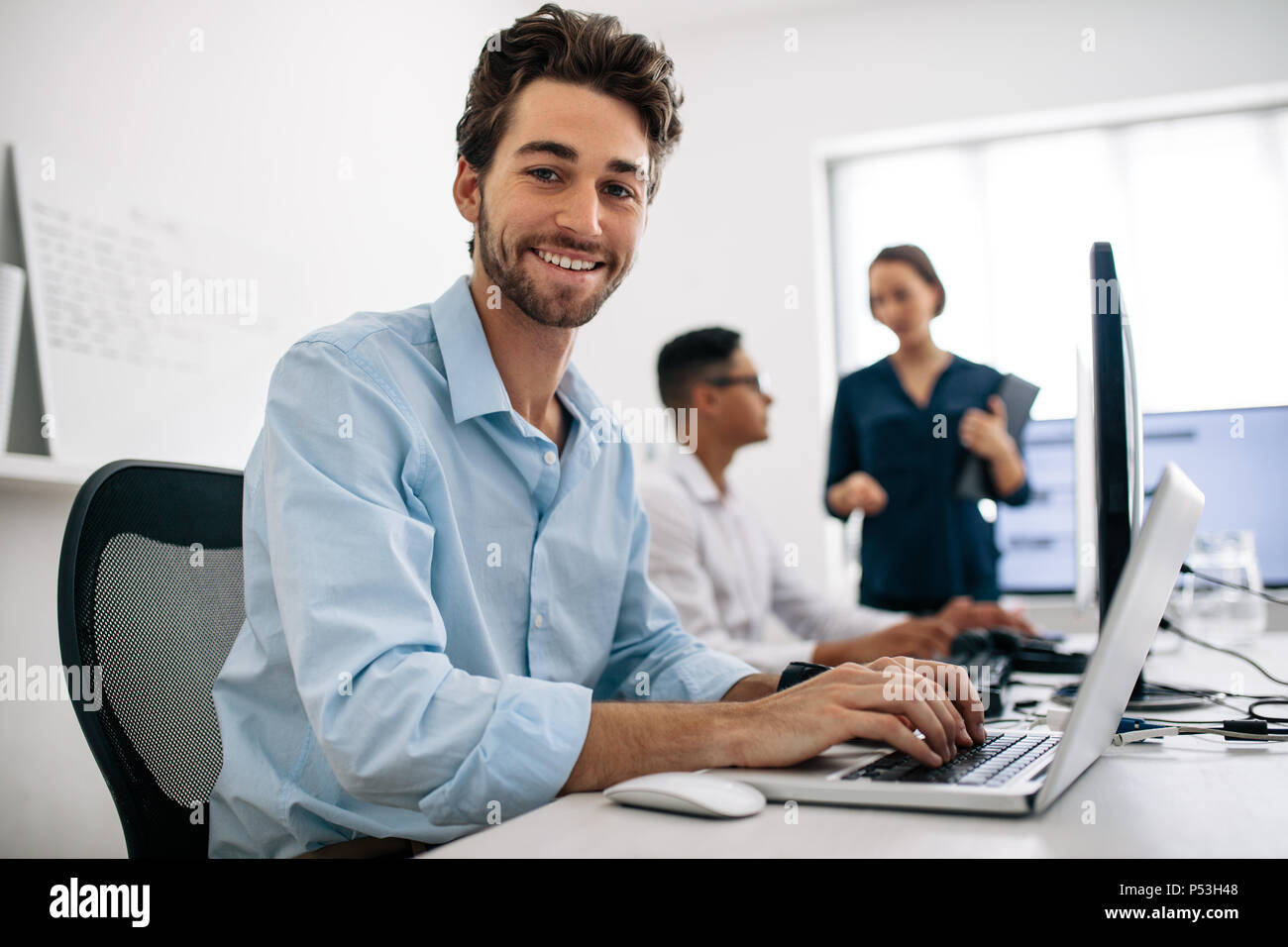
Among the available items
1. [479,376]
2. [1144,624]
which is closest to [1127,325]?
[1144,624]

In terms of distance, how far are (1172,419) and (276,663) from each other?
5.97 ft

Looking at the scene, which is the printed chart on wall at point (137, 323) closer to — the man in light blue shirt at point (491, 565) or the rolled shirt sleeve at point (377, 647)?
the man in light blue shirt at point (491, 565)

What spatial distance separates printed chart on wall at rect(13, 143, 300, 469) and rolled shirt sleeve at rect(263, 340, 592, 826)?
1368 millimetres

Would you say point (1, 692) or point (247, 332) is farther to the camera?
point (247, 332)

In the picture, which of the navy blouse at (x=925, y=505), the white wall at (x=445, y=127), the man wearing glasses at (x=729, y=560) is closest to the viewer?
the man wearing glasses at (x=729, y=560)

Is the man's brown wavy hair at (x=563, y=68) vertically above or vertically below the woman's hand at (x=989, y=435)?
above

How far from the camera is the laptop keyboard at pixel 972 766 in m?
0.76

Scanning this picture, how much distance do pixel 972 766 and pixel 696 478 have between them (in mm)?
1655

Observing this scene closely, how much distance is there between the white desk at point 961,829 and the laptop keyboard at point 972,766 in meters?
0.05

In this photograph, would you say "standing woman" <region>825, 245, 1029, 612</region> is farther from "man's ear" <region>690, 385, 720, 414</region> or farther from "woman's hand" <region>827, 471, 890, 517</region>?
"man's ear" <region>690, 385, 720, 414</region>

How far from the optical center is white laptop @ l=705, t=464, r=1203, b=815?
2.14ft

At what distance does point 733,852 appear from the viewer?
2.01 ft

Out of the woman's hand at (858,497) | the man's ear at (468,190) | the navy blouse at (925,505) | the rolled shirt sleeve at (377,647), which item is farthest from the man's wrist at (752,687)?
the navy blouse at (925,505)

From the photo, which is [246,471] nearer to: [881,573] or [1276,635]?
[881,573]
